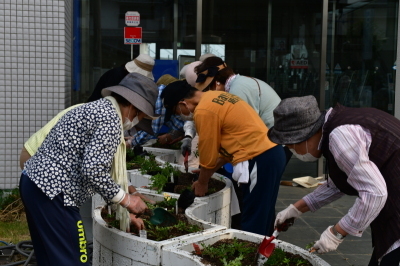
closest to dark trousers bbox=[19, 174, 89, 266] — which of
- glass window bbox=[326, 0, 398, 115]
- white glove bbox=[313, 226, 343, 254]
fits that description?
white glove bbox=[313, 226, 343, 254]

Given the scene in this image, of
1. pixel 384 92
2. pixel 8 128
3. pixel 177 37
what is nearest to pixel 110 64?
pixel 177 37

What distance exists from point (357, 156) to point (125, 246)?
1668 millimetres

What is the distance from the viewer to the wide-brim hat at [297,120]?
318 cm

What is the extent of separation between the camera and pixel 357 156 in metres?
2.87

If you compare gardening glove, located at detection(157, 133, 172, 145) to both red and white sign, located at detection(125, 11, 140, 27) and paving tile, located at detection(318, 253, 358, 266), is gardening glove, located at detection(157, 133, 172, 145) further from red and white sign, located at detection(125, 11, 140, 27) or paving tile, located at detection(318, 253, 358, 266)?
red and white sign, located at detection(125, 11, 140, 27)

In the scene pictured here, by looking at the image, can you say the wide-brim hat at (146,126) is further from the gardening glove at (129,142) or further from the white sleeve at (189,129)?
Result: the gardening glove at (129,142)

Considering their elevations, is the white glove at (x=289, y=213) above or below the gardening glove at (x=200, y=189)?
above

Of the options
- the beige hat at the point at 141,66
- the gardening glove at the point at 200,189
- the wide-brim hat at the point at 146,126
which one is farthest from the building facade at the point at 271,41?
the gardening glove at the point at 200,189

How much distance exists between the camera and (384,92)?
10484 millimetres

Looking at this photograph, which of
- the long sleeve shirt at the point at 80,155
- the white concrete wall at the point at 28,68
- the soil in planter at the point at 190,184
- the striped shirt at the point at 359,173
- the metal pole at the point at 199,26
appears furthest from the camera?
the metal pole at the point at 199,26

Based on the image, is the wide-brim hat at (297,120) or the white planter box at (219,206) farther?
the white planter box at (219,206)

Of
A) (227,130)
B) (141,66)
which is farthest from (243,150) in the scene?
(141,66)

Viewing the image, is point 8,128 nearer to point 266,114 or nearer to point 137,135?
point 137,135

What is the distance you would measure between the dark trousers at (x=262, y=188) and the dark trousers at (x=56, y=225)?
1.82 meters
